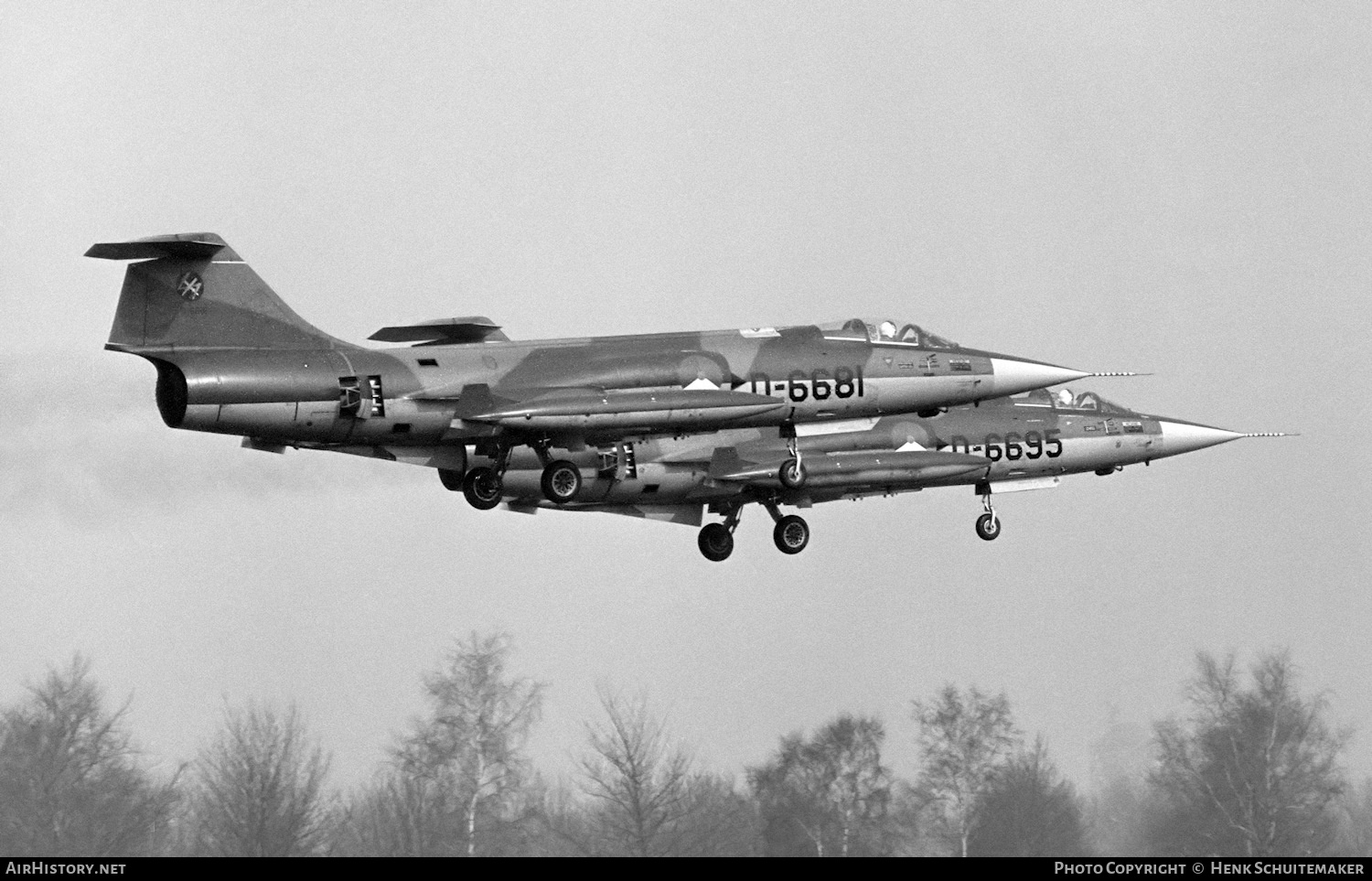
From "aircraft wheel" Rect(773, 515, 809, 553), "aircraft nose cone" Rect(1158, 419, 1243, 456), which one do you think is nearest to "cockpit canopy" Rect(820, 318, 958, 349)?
"aircraft wheel" Rect(773, 515, 809, 553)

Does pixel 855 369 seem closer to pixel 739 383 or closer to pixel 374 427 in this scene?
pixel 739 383

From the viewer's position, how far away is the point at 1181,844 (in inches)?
1486

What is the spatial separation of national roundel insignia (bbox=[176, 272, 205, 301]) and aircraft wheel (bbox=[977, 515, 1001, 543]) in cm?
1746

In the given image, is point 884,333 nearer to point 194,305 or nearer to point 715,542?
point 715,542

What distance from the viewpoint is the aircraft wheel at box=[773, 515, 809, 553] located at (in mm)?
41438

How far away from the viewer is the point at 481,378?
33.8 metres

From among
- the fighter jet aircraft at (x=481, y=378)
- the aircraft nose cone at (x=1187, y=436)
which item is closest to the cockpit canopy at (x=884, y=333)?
the fighter jet aircraft at (x=481, y=378)

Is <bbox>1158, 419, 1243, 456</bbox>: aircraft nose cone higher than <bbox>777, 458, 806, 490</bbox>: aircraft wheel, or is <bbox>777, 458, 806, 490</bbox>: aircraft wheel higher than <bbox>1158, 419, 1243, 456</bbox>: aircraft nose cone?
<bbox>1158, 419, 1243, 456</bbox>: aircraft nose cone

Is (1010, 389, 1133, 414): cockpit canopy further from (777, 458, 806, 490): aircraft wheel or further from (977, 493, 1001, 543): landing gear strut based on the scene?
(777, 458, 806, 490): aircraft wheel

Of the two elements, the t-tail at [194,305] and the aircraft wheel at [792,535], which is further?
the aircraft wheel at [792,535]

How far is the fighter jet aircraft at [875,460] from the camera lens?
41656 mm

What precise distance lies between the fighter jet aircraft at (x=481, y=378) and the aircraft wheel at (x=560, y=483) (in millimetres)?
19

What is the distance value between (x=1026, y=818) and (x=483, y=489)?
10.3 m

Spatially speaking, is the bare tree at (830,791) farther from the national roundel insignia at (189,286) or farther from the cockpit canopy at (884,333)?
the national roundel insignia at (189,286)
